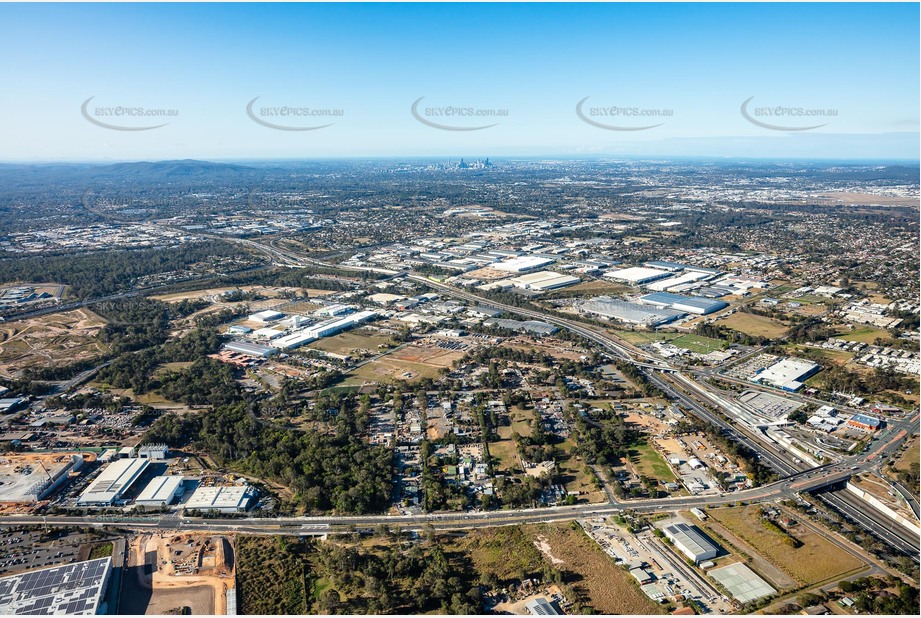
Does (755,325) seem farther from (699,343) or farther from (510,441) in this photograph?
(510,441)

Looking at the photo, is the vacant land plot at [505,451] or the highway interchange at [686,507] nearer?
the highway interchange at [686,507]

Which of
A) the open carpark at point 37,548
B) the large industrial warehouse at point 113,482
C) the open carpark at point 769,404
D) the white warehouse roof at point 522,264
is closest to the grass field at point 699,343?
the open carpark at point 769,404

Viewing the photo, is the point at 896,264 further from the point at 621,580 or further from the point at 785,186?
the point at 785,186

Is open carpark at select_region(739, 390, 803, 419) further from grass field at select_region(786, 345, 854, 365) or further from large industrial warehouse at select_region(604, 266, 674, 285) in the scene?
large industrial warehouse at select_region(604, 266, 674, 285)

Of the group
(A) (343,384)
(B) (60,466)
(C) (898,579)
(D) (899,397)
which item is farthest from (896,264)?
(B) (60,466)

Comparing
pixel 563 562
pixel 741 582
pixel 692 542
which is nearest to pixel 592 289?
pixel 692 542

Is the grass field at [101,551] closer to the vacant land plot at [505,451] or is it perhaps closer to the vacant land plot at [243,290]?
the vacant land plot at [505,451]
